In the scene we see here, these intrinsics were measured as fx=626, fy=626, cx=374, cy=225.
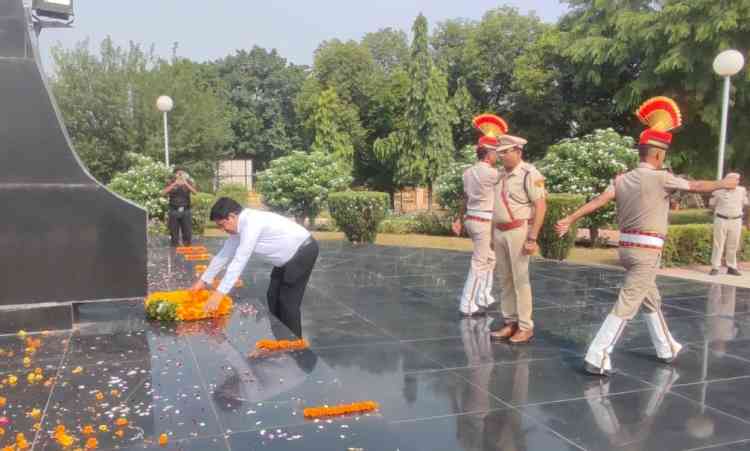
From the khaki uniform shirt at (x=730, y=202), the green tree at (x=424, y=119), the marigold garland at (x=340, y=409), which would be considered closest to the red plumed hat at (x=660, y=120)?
the marigold garland at (x=340, y=409)

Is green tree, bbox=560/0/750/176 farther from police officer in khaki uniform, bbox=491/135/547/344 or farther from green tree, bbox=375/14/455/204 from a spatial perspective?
police officer in khaki uniform, bbox=491/135/547/344

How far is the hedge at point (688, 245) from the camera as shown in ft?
32.9

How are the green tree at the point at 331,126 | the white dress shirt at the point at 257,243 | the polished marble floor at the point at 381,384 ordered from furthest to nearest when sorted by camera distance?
the green tree at the point at 331,126 < the white dress shirt at the point at 257,243 < the polished marble floor at the point at 381,384

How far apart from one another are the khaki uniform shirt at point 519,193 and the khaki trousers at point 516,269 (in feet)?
0.38

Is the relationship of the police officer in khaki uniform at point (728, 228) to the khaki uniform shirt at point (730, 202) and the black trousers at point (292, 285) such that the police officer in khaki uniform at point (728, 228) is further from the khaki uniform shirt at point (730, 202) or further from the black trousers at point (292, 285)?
the black trousers at point (292, 285)

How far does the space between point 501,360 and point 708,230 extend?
292 inches

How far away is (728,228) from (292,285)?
7.50 meters

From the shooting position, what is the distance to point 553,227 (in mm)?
10531

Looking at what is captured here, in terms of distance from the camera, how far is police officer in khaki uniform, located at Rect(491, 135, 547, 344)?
193 inches

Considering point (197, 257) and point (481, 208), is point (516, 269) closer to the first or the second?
point (481, 208)

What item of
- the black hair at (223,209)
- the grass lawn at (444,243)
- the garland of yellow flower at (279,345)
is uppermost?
the black hair at (223,209)

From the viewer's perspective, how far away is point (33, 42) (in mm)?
5090

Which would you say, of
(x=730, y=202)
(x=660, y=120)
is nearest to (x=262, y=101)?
(x=730, y=202)

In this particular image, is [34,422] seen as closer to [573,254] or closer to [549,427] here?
[549,427]
